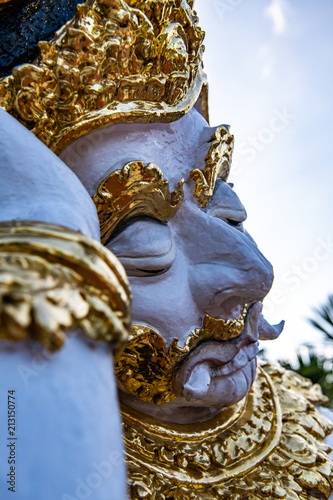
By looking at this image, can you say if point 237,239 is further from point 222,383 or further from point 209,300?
point 222,383

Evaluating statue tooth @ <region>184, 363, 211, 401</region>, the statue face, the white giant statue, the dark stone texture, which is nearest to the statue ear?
the white giant statue

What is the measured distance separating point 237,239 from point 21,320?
2.43ft

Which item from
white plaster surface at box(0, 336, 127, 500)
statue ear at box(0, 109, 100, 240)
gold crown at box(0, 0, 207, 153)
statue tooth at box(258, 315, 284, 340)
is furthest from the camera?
statue tooth at box(258, 315, 284, 340)

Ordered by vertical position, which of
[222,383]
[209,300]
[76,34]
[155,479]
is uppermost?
[76,34]

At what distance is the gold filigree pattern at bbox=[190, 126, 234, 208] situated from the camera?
130cm

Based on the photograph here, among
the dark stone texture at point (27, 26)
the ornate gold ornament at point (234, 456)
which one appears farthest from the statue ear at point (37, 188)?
the ornate gold ornament at point (234, 456)

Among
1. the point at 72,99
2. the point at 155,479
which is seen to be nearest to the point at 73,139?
the point at 72,99

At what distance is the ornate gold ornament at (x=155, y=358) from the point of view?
1188mm

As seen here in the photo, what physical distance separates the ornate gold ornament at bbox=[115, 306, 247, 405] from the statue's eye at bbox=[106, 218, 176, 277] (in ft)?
0.44

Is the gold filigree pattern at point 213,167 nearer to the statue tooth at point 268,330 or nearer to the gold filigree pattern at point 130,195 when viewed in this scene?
the gold filigree pattern at point 130,195

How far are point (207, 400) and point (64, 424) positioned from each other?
78 cm

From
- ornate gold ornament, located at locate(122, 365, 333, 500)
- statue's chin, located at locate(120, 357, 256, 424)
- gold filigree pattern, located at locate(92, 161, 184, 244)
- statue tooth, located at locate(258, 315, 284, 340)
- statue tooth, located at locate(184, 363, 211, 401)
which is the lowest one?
ornate gold ornament, located at locate(122, 365, 333, 500)

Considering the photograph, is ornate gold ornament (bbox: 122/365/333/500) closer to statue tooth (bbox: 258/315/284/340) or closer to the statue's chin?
the statue's chin

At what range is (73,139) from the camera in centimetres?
115
